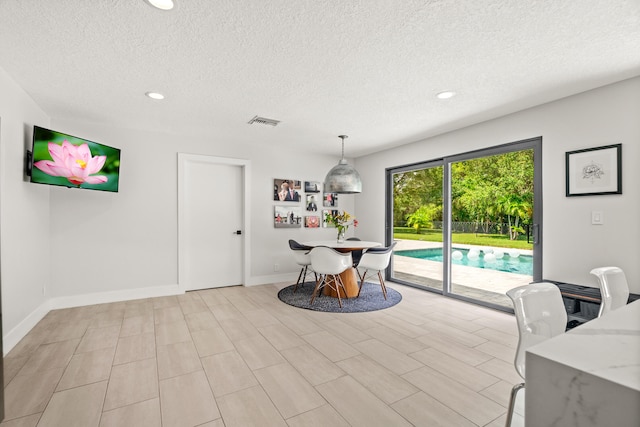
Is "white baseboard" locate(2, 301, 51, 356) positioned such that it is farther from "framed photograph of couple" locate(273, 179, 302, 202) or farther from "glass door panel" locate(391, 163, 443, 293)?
"glass door panel" locate(391, 163, 443, 293)

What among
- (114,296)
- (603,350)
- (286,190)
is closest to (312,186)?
(286,190)

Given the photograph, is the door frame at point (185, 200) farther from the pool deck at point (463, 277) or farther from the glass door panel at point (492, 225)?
the glass door panel at point (492, 225)

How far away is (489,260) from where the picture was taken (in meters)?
4.55

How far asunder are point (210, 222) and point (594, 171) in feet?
16.0

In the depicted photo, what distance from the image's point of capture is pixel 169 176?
4539 millimetres

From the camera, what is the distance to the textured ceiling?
186 cm

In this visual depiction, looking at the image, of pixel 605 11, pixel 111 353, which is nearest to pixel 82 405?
pixel 111 353

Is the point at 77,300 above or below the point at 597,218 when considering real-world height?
below

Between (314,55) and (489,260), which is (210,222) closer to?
(314,55)

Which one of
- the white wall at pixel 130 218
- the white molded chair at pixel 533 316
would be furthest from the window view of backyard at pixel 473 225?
the white wall at pixel 130 218

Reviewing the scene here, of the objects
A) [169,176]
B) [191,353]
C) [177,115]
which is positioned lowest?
[191,353]

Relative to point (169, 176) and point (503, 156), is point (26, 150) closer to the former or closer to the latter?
point (169, 176)

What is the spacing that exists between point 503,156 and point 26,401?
4995 mm

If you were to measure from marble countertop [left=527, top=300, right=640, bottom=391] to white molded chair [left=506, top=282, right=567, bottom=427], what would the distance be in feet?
1.31
